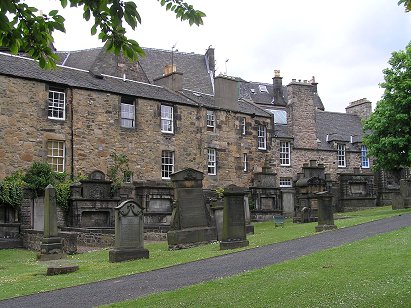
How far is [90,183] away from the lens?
87.5 ft

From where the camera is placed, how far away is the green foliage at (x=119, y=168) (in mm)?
29688

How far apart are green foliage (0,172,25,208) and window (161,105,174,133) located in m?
10.7

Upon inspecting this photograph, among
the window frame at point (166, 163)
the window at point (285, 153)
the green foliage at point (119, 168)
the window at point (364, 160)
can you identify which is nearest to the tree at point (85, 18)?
the green foliage at point (119, 168)

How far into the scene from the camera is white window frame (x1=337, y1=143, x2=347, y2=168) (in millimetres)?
44438

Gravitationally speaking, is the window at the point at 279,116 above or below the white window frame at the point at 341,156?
above

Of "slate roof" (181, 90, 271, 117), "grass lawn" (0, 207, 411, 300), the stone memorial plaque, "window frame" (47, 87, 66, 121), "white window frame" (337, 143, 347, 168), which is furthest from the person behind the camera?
"white window frame" (337, 143, 347, 168)

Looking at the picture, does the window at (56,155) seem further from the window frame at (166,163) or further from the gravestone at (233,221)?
the gravestone at (233,221)

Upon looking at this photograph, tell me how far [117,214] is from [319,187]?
18609 mm

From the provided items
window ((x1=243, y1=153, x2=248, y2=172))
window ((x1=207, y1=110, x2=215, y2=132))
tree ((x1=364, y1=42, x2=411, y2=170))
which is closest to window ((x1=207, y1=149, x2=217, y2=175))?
window ((x1=207, y1=110, x2=215, y2=132))

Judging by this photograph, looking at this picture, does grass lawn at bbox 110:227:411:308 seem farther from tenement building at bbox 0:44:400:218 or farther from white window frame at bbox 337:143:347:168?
white window frame at bbox 337:143:347:168

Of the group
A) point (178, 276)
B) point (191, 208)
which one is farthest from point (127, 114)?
point (178, 276)

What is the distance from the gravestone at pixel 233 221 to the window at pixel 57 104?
1501cm

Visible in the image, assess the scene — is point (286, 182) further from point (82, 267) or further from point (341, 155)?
point (82, 267)

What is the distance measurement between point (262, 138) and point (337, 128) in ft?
40.3
